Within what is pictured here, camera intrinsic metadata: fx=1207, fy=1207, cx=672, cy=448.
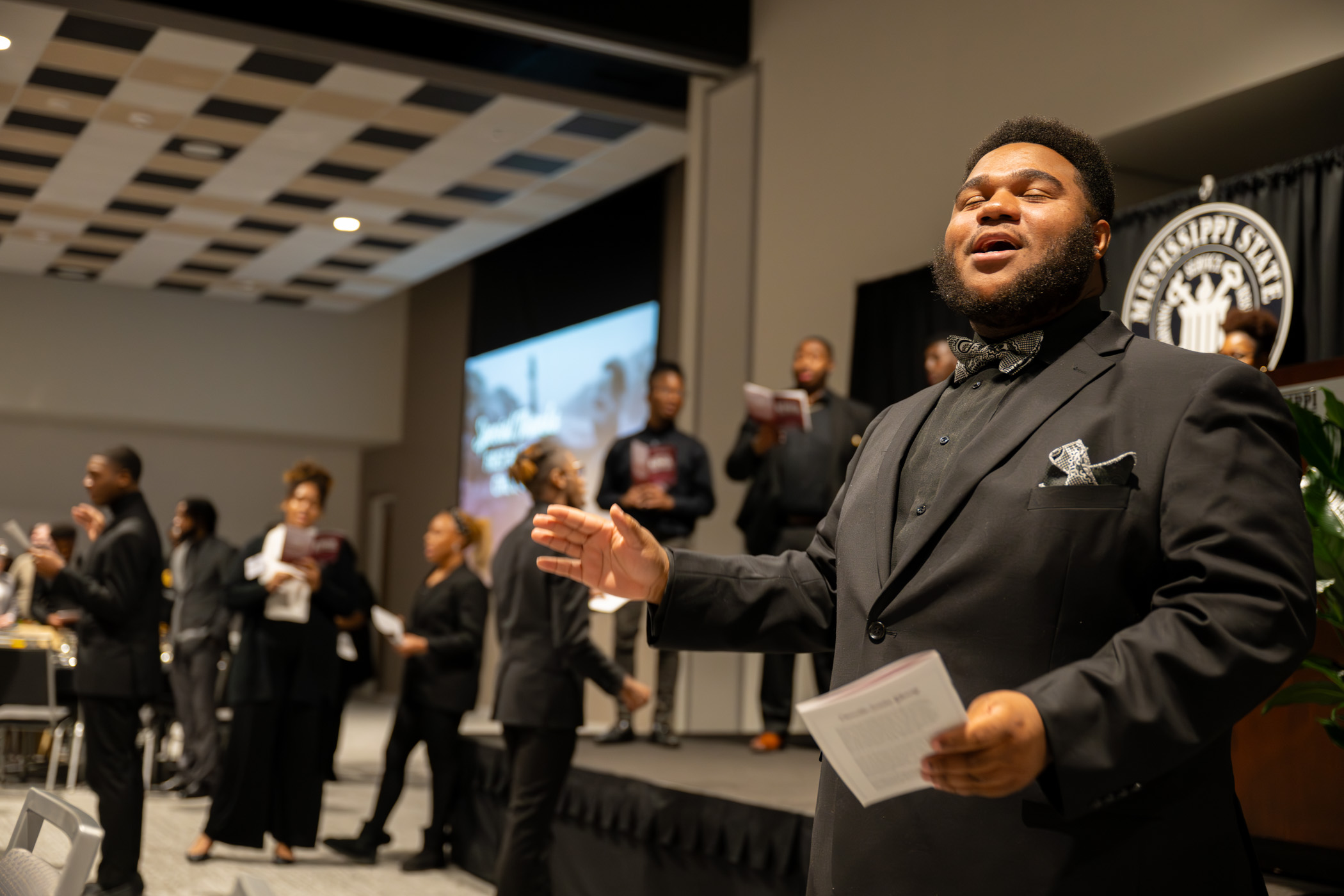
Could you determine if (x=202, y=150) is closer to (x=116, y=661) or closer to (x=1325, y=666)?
(x=116, y=661)

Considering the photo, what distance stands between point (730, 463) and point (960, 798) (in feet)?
12.5

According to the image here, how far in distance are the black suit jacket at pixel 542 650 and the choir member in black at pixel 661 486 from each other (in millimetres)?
1313

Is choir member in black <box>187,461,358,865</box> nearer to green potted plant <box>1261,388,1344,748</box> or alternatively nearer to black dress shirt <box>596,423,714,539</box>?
black dress shirt <box>596,423,714,539</box>

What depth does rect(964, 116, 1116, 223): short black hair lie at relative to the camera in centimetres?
142

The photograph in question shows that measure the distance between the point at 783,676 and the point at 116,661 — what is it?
2489mm

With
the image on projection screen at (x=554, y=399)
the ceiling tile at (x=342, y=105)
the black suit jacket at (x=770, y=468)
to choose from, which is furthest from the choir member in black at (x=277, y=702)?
the image on projection screen at (x=554, y=399)

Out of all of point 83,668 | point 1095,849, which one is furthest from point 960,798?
point 83,668

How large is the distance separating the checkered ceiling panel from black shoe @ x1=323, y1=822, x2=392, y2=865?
4.13 m

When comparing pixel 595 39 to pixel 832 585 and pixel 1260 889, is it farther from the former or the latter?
pixel 1260 889

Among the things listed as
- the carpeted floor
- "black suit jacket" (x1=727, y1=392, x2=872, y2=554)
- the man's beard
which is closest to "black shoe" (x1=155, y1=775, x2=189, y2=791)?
the carpeted floor

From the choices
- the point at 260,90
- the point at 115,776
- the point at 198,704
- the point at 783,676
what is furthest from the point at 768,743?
the point at 260,90

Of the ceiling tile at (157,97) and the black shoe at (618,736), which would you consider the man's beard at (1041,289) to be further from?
the ceiling tile at (157,97)

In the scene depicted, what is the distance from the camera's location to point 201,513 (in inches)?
259

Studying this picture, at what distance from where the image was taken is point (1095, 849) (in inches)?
46.4
